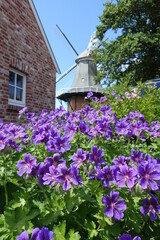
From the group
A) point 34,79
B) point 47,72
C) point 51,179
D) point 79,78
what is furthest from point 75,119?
point 79,78

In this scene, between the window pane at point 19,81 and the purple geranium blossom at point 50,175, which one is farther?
the window pane at point 19,81

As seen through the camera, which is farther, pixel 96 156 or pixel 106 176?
pixel 96 156

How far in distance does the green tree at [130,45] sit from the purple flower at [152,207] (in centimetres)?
1485

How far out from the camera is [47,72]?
32.4 feet

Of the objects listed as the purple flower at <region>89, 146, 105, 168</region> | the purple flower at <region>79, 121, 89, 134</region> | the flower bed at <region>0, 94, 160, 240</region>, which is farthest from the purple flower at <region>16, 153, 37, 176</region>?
the purple flower at <region>79, 121, 89, 134</region>

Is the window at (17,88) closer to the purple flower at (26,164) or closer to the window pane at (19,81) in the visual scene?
the window pane at (19,81)

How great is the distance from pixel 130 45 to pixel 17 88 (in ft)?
33.9

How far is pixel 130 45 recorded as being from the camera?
15.3 meters

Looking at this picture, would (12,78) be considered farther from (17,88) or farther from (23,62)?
(23,62)

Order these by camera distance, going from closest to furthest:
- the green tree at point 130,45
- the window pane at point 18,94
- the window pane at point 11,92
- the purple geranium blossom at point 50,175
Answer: the purple geranium blossom at point 50,175 → the window pane at point 11,92 → the window pane at point 18,94 → the green tree at point 130,45

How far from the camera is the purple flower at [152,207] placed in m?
1.23

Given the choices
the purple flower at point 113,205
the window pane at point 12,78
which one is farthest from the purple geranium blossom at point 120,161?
the window pane at point 12,78

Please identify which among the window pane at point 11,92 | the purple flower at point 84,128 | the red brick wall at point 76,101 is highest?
the red brick wall at point 76,101

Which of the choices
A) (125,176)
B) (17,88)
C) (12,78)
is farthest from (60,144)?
(17,88)
